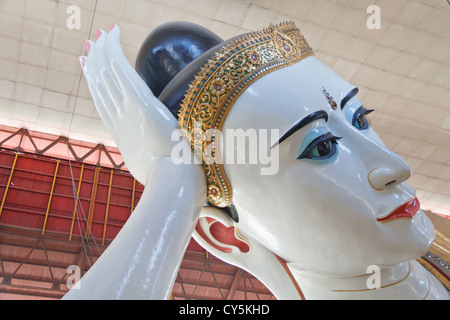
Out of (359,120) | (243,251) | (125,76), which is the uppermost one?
(359,120)

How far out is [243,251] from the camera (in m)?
2.39

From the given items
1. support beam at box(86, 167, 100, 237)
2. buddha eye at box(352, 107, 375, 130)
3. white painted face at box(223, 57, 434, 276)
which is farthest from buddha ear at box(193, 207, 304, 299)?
support beam at box(86, 167, 100, 237)

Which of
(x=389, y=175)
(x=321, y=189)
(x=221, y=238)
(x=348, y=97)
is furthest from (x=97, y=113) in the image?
(x=389, y=175)

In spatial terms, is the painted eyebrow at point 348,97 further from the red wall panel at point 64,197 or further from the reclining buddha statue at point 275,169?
the red wall panel at point 64,197

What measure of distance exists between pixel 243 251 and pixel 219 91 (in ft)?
2.80

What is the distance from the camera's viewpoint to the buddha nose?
1.89m

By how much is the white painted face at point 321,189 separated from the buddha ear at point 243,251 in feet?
0.55

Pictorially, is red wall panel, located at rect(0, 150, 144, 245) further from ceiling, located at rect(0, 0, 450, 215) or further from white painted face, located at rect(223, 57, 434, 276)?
white painted face, located at rect(223, 57, 434, 276)

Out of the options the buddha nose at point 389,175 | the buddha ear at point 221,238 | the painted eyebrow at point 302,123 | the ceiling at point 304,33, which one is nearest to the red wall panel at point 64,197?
the ceiling at point 304,33

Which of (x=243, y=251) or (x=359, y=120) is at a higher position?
(x=359, y=120)

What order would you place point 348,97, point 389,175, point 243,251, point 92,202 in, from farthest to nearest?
point 92,202, point 243,251, point 348,97, point 389,175

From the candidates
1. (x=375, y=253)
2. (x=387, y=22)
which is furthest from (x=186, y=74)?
(x=387, y=22)

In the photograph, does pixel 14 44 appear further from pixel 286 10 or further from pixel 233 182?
pixel 233 182

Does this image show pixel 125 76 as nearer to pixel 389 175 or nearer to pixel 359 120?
pixel 359 120
